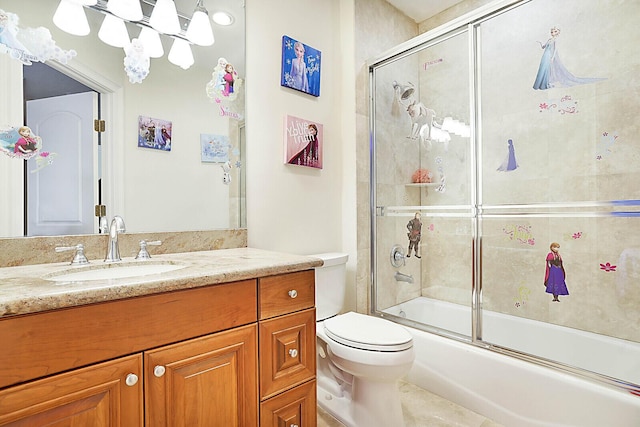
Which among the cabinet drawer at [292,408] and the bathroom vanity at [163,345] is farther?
the cabinet drawer at [292,408]

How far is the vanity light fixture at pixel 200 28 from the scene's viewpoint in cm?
156

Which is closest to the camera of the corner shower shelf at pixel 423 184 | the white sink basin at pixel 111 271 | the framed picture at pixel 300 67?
the white sink basin at pixel 111 271

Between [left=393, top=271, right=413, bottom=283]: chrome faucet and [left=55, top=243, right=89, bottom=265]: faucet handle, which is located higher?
[left=55, top=243, right=89, bottom=265]: faucet handle

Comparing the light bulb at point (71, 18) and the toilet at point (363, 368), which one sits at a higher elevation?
the light bulb at point (71, 18)

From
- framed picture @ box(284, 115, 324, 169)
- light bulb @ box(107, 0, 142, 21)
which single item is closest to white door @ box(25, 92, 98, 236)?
light bulb @ box(107, 0, 142, 21)

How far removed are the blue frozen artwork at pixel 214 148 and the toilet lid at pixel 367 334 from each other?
100cm

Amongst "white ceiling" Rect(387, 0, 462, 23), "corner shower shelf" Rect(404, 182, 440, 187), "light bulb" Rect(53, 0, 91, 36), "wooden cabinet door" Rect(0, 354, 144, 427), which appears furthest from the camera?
"white ceiling" Rect(387, 0, 462, 23)

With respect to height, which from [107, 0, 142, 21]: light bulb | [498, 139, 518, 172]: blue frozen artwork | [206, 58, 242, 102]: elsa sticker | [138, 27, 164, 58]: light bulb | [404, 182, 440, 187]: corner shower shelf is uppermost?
[107, 0, 142, 21]: light bulb

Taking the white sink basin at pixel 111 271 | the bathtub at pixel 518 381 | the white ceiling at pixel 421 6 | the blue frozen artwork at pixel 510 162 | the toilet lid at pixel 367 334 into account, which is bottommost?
the bathtub at pixel 518 381

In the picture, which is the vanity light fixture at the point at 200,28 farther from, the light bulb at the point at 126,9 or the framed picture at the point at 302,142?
the framed picture at the point at 302,142

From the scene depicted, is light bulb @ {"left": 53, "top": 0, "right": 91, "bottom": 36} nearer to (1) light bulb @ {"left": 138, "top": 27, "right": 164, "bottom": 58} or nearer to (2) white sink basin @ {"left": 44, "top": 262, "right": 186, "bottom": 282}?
(1) light bulb @ {"left": 138, "top": 27, "right": 164, "bottom": 58}

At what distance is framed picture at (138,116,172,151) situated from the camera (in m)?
1.41

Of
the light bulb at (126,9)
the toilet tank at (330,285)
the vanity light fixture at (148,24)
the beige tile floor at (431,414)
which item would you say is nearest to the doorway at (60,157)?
the vanity light fixture at (148,24)

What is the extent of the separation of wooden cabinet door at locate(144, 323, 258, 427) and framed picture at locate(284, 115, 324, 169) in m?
1.13
